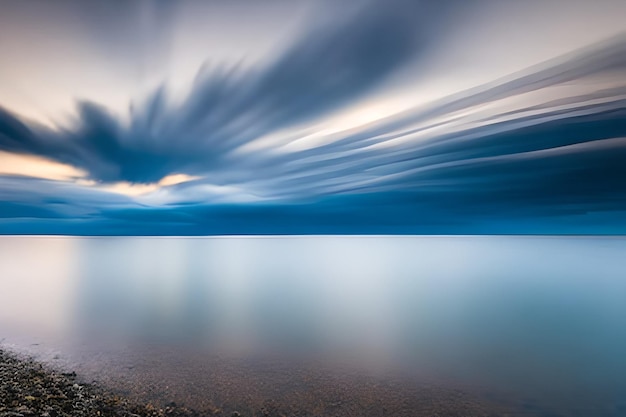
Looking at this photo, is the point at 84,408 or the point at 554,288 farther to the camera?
the point at 554,288

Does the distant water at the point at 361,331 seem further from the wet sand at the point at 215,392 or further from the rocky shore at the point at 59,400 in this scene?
the rocky shore at the point at 59,400

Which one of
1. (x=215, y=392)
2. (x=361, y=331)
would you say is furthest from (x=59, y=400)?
(x=361, y=331)

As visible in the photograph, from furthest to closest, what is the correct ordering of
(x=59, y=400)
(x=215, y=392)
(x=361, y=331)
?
(x=361, y=331) < (x=215, y=392) < (x=59, y=400)

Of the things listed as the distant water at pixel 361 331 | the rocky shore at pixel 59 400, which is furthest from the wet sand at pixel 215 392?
the distant water at pixel 361 331

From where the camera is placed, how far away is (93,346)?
2292 centimetres

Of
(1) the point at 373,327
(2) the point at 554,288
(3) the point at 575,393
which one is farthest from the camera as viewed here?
(2) the point at 554,288

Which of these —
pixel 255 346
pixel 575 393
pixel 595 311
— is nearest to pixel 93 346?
pixel 255 346

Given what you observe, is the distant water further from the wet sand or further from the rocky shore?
the rocky shore

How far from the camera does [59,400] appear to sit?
13.3 metres

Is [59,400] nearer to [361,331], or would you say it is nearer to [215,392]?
[215,392]

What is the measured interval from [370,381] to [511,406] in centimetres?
656

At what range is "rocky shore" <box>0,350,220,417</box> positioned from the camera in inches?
481

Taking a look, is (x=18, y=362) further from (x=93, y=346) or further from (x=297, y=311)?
(x=297, y=311)

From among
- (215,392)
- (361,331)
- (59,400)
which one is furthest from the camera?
(361,331)
